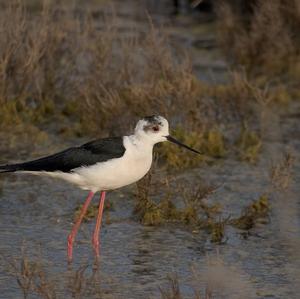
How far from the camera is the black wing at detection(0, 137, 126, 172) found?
558cm

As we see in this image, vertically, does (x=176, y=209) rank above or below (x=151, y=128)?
below

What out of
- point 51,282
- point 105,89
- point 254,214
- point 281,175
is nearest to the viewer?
point 51,282

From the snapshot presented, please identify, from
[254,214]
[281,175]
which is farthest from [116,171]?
[281,175]

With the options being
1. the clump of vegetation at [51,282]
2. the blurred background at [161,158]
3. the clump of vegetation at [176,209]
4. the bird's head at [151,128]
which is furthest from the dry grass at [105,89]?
the clump of vegetation at [51,282]

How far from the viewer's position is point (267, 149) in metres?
8.10

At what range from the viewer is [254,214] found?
6305 millimetres

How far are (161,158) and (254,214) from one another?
148cm

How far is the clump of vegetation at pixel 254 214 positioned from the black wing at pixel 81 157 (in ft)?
3.48

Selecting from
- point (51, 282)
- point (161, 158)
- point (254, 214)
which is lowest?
point (51, 282)

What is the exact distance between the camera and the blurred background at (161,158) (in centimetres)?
529

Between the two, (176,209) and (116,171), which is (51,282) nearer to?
(116,171)

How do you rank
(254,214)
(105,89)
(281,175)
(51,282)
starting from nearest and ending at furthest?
(51,282)
(254,214)
(281,175)
(105,89)

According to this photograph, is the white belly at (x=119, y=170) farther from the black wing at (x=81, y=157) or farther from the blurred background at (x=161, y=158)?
the blurred background at (x=161, y=158)

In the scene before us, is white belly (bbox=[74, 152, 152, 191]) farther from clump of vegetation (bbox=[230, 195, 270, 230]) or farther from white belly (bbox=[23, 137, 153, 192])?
clump of vegetation (bbox=[230, 195, 270, 230])
